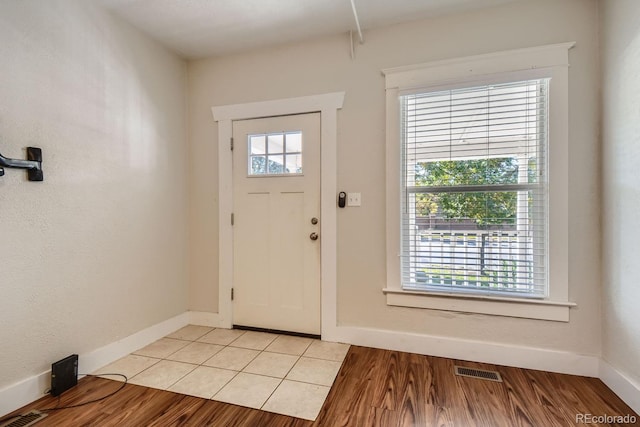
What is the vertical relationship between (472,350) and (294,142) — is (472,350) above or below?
below

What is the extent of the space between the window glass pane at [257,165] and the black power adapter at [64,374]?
5.90 ft

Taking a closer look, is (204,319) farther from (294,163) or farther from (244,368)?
(294,163)

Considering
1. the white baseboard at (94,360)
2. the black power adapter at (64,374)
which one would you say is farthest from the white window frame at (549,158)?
the black power adapter at (64,374)

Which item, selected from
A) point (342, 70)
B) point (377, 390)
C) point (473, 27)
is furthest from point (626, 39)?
point (377, 390)

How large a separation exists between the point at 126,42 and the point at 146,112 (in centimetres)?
52

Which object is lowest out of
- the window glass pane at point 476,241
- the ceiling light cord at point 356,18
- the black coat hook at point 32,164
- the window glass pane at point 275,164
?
the window glass pane at point 476,241

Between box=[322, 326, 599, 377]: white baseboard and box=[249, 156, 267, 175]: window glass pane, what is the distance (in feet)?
5.00

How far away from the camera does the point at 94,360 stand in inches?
79.4

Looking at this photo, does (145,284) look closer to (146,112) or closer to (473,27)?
(146,112)

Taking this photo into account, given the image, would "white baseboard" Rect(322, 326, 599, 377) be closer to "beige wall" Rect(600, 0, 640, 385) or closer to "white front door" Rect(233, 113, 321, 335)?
"beige wall" Rect(600, 0, 640, 385)

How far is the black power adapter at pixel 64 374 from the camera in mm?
1736

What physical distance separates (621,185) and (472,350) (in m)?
1.40

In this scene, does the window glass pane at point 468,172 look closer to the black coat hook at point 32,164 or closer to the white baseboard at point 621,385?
the white baseboard at point 621,385

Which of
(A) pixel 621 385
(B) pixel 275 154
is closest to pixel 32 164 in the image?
(B) pixel 275 154
